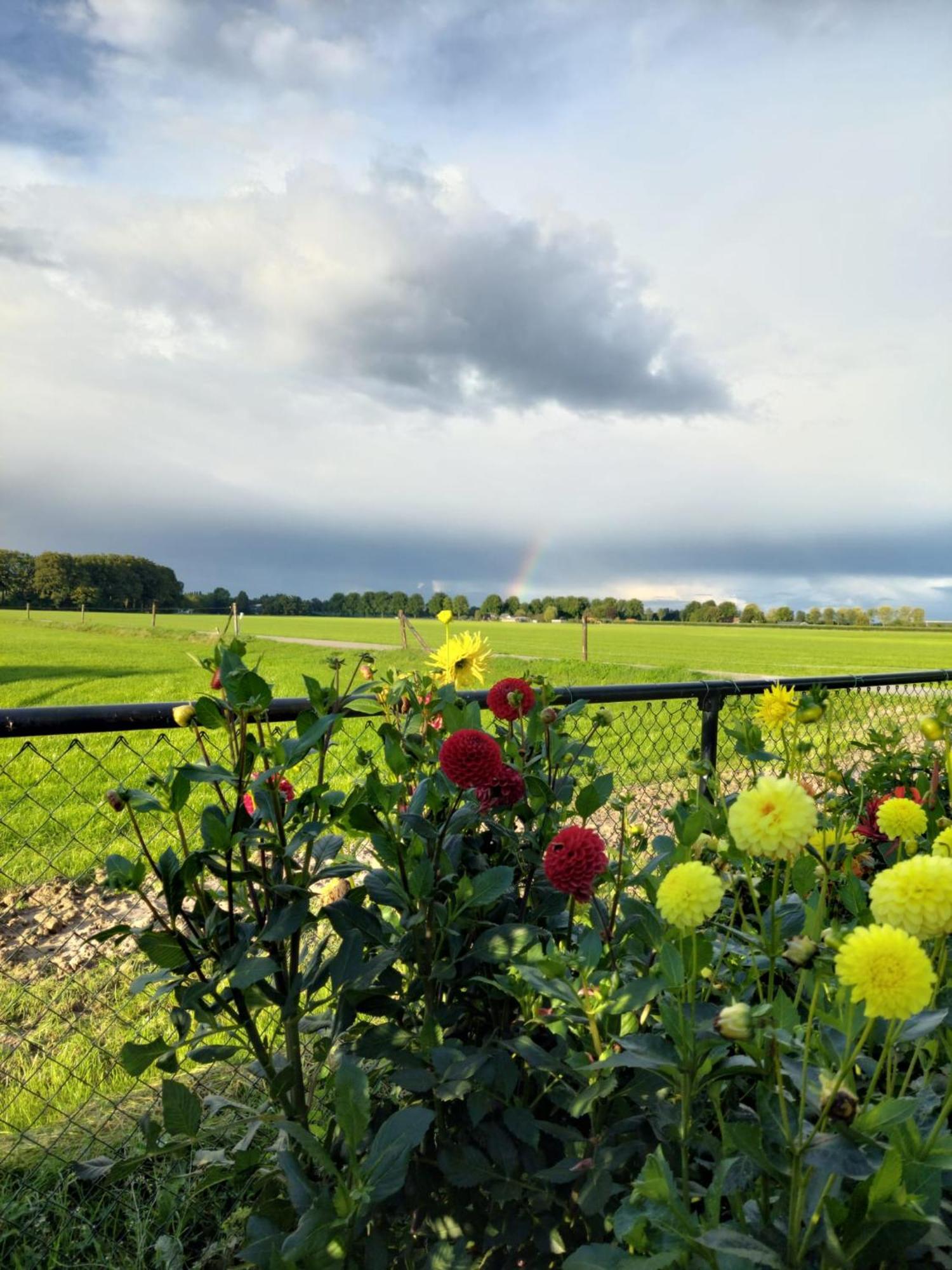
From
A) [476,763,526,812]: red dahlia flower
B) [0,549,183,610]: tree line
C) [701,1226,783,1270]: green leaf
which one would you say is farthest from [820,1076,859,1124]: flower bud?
[0,549,183,610]: tree line

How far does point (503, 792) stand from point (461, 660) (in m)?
0.45

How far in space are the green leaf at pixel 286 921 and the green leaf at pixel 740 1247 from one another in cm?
63

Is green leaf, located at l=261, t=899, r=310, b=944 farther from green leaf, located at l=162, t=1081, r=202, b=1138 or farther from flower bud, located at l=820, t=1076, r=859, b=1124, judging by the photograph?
flower bud, located at l=820, t=1076, r=859, b=1124

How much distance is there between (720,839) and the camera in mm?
1251

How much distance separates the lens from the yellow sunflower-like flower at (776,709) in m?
1.52

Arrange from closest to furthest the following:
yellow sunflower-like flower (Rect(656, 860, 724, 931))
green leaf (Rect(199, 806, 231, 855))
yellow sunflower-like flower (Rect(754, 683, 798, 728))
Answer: yellow sunflower-like flower (Rect(656, 860, 724, 931)) → green leaf (Rect(199, 806, 231, 855)) → yellow sunflower-like flower (Rect(754, 683, 798, 728))

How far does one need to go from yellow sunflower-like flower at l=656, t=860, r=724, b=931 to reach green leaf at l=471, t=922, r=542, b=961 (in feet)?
1.04

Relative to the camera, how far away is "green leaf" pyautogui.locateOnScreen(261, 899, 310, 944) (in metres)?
1.10

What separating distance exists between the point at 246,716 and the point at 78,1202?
4.67ft

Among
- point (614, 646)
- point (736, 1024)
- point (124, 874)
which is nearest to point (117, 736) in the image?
→ point (124, 874)

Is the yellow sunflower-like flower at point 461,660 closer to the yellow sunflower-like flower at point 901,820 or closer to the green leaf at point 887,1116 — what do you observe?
the yellow sunflower-like flower at point 901,820

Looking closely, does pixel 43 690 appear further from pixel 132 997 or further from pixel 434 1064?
pixel 434 1064

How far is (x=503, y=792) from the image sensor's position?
119cm

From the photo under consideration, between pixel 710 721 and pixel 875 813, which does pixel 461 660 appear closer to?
pixel 875 813
